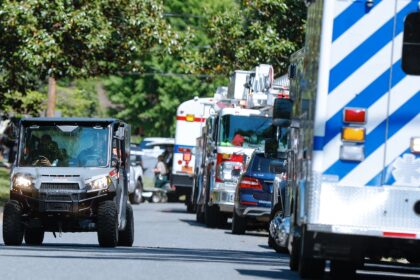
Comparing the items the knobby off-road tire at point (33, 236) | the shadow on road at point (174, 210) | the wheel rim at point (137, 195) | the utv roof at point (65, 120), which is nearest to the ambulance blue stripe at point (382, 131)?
the utv roof at point (65, 120)

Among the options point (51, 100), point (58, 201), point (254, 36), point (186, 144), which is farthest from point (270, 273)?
point (51, 100)

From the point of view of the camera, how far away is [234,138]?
93.3 feet

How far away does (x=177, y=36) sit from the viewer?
119 feet

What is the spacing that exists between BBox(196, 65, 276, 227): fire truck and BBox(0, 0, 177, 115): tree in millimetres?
5421

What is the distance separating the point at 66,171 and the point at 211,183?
397 inches

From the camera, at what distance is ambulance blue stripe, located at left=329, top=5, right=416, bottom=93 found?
12.8 metres

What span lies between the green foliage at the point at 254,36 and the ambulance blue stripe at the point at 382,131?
81.2ft

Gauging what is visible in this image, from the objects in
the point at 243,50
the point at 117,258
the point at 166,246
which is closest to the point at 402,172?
the point at 117,258

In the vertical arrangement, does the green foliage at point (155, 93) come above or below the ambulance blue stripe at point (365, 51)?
above

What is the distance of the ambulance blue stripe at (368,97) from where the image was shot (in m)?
12.8

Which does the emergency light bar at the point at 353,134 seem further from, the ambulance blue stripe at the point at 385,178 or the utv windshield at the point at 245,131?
the utv windshield at the point at 245,131

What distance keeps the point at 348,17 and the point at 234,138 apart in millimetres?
15620

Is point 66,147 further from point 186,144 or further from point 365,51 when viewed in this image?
point 186,144

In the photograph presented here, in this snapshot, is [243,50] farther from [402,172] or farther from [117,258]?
[402,172]
